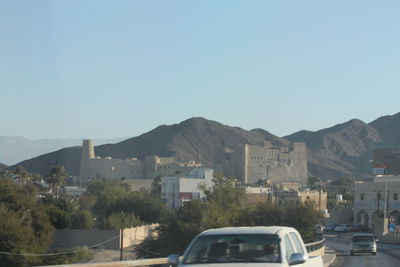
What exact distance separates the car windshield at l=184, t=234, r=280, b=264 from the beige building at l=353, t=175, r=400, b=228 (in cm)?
9917

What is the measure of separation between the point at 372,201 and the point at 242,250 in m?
103

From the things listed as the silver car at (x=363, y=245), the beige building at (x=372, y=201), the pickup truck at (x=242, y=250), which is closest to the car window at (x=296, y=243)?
the pickup truck at (x=242, y=250)

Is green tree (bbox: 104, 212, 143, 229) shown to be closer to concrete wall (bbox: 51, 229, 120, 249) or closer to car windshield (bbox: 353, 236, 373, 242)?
concrete wall (bbox: 51, 229, 120, 249)

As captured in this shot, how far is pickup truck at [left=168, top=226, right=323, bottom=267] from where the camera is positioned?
452 inches

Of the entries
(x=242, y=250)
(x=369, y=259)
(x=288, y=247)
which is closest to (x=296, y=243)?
(x=288, y=247)

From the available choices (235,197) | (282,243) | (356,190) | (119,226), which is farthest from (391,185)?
(282,243)

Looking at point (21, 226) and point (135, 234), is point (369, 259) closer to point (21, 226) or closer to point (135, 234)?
point (21, 226)

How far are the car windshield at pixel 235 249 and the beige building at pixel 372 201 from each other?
99.2m

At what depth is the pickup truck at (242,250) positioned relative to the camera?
11.5 meters

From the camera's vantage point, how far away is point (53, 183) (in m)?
148

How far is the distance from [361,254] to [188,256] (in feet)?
130

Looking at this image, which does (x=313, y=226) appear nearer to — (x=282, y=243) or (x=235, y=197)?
(x=235, y=197)

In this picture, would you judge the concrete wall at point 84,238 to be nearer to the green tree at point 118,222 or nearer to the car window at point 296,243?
the green tree at point 118,222

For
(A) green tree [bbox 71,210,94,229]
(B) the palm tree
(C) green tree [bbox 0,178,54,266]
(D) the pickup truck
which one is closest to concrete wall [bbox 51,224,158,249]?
(C) green tree [bbox 0,178,54,266]
